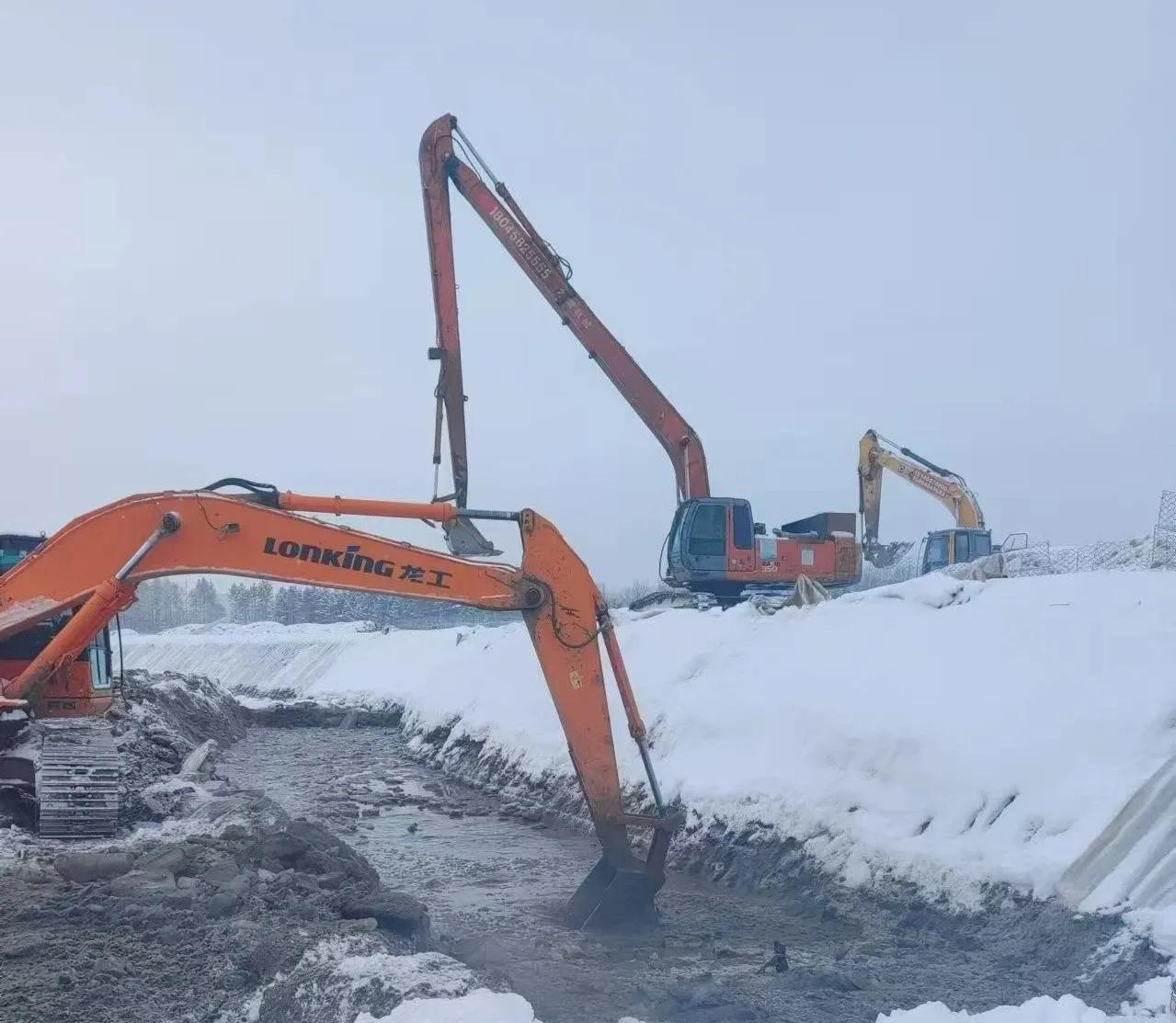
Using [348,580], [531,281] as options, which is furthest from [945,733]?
[531,281]

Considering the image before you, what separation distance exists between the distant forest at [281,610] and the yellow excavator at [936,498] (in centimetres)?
1148

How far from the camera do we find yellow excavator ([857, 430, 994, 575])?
25.4m

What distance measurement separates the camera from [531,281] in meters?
18.2

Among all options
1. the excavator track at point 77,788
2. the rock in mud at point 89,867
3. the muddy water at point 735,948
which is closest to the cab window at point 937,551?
the muddy water at point 735,948

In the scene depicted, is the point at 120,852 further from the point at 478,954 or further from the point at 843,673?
the point at 843,673

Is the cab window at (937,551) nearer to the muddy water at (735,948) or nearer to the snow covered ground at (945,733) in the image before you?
the snow covered ground at (945,733)

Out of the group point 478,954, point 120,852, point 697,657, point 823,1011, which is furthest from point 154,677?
point 823,1011

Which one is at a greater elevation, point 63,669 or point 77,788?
point 63,669

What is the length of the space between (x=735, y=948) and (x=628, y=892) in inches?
34.0

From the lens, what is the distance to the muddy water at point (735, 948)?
6.39 meters

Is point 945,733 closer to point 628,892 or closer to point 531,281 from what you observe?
point 628,892

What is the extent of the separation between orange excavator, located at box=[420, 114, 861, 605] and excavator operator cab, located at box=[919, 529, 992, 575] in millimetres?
5345

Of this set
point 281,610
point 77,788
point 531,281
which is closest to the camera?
point 77,788

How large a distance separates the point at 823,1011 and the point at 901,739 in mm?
3613
